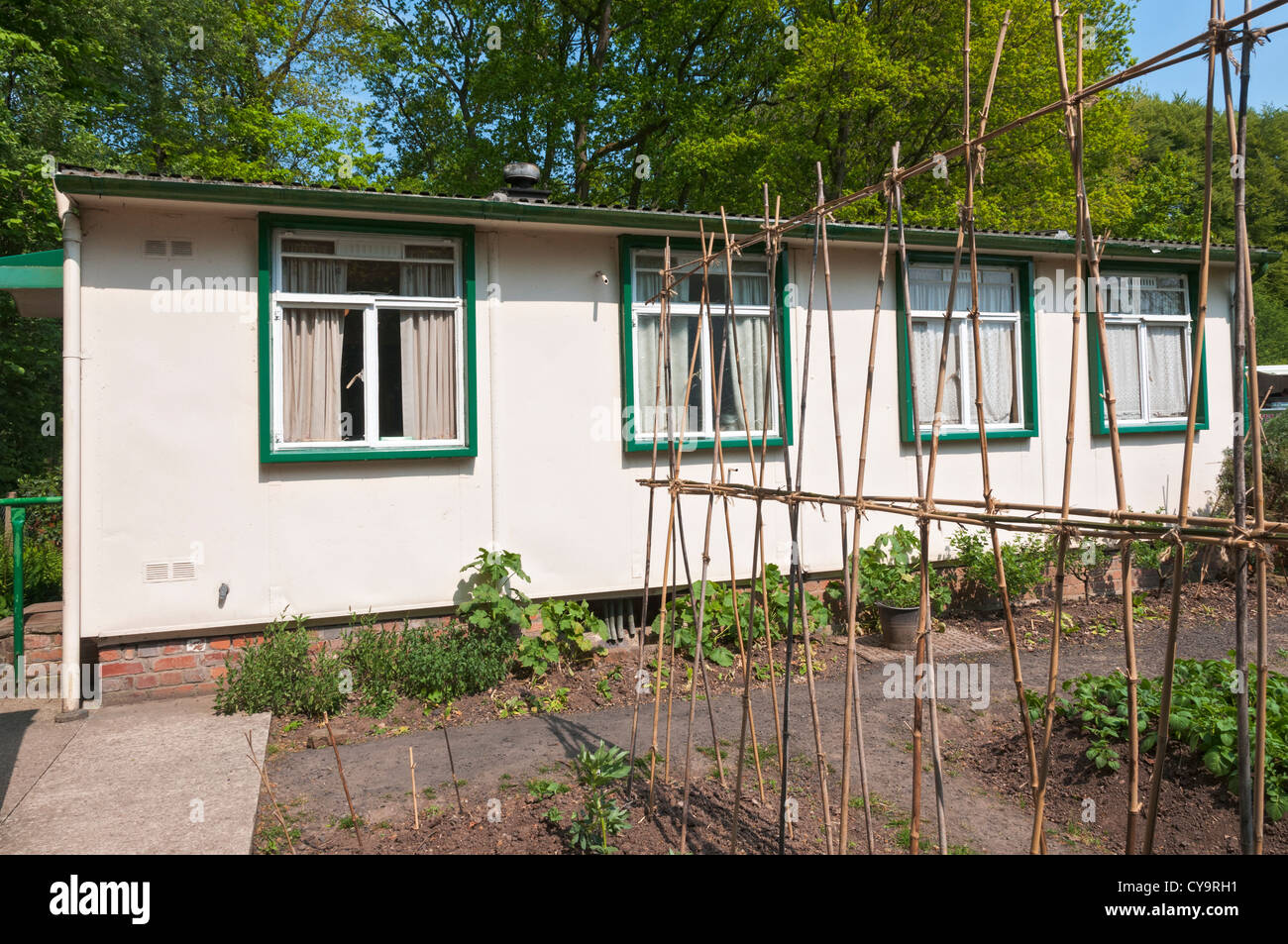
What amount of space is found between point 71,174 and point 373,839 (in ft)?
15.6

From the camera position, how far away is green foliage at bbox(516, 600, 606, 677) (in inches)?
277

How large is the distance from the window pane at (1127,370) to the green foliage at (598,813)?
26.9 ft

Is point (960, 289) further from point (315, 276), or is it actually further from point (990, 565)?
point (315, 276)

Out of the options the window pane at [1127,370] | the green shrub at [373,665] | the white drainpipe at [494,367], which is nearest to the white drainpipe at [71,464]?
the green shrub at [373,665]

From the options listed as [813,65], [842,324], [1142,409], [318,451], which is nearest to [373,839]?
[318,451]

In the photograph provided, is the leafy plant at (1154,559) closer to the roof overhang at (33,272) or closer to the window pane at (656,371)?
the window pane at (656,371)

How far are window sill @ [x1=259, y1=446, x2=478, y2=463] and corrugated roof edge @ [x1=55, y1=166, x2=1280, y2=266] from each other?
71.2 inches

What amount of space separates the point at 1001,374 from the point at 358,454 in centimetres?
652

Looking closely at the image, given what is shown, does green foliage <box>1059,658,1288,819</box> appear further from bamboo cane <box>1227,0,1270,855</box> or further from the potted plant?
the potted plant

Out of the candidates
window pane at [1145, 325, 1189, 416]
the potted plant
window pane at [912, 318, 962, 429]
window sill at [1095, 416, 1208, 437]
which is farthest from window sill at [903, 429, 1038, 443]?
window pane at [1145, 325, 1189, 416]

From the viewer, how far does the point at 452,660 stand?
6.65 m

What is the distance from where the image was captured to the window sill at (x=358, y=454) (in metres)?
6.60

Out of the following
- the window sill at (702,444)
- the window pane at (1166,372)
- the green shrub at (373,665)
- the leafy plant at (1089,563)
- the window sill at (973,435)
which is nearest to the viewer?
the green shrub at (373,665)
